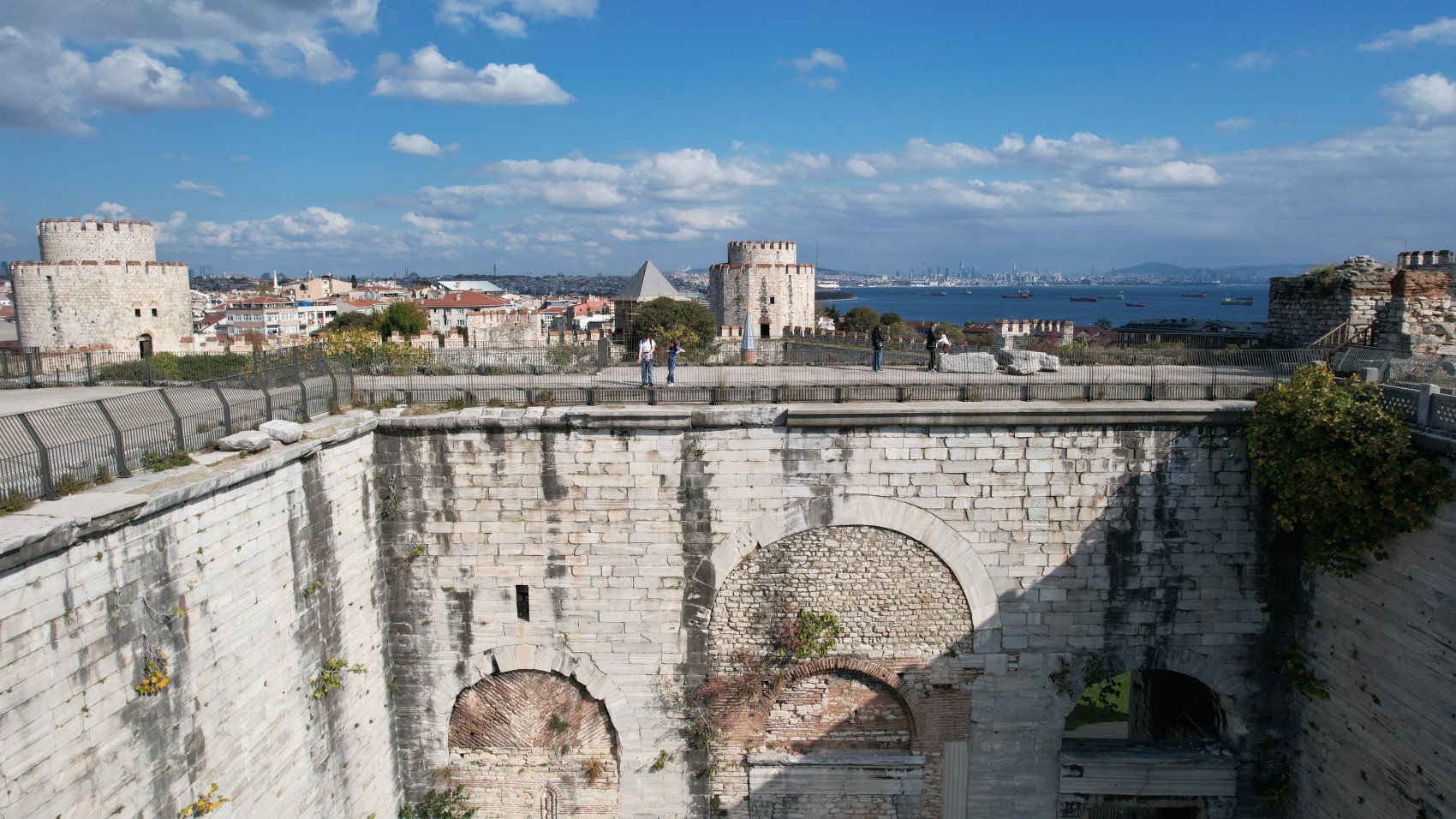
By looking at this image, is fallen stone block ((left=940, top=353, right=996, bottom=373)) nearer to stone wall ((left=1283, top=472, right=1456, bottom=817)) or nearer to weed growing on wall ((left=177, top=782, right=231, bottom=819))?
stone wall ((left=1283, top=472, right=1456, bottom=817))

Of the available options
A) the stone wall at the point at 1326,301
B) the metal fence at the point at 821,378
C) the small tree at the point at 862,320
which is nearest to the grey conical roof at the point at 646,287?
the small tree at the point at 862,320

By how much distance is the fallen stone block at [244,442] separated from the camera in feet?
30.3

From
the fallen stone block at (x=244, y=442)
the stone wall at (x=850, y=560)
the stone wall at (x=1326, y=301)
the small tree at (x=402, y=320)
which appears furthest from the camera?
the small tree at (x=402, y=320)

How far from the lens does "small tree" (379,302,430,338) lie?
5312 centimetres

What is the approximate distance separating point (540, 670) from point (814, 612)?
3.75 meters

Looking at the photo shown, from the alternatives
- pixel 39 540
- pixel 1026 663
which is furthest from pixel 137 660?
pixel 1026 663

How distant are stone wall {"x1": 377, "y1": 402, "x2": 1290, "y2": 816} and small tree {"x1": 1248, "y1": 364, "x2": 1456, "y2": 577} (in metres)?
0.58

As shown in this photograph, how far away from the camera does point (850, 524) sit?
11586mm

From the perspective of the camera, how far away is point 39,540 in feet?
21.2

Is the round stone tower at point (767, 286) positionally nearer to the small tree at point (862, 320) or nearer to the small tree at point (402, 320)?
the small tree at point (862, 320)

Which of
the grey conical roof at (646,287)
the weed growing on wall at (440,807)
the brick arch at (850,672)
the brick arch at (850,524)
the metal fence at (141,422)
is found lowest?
the weed growing on wall at (440,807)

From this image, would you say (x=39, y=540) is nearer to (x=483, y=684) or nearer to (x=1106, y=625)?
(x=483, y=684)

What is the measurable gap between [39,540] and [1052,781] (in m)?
11.8

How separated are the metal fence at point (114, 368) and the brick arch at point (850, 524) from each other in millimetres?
6940
